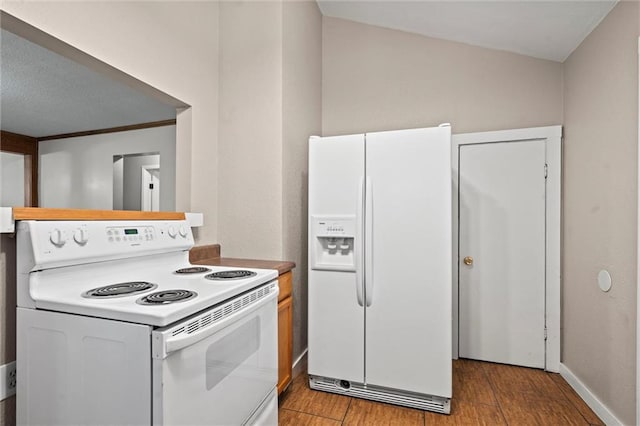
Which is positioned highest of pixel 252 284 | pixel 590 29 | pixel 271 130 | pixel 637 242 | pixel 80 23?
pixel 590 29

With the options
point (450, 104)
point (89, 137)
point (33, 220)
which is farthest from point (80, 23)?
point (89, 137)

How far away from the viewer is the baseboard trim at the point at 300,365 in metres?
2.43

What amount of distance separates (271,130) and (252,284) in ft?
4.12

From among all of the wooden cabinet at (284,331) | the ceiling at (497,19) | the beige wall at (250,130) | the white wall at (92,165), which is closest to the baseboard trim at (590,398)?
the wooden cabinet at (284,331)

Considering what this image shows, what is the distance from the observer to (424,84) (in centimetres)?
287

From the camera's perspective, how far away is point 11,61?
8.59 ft

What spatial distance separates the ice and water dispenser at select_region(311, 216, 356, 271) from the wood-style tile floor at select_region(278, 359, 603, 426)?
2.80 feet

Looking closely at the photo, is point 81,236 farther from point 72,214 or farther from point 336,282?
point 336,282

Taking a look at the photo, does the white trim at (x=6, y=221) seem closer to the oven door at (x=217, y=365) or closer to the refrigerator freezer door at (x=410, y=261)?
the oven door at (x=217, y=365)

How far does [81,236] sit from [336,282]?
1.42 m

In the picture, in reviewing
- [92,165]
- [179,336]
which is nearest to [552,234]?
[179,336]

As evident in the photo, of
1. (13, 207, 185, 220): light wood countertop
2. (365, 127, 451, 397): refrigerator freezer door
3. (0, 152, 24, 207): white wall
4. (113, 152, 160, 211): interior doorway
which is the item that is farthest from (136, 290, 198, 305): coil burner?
(0, 152, 24, 207): white wall

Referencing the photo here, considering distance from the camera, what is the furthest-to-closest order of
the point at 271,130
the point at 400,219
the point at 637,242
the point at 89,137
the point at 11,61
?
the point at 89,137
the point at 11,61
the point at 271,130
the point at 400,219
the point at 637,242

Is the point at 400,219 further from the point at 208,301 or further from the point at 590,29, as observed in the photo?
the point at 590,29
